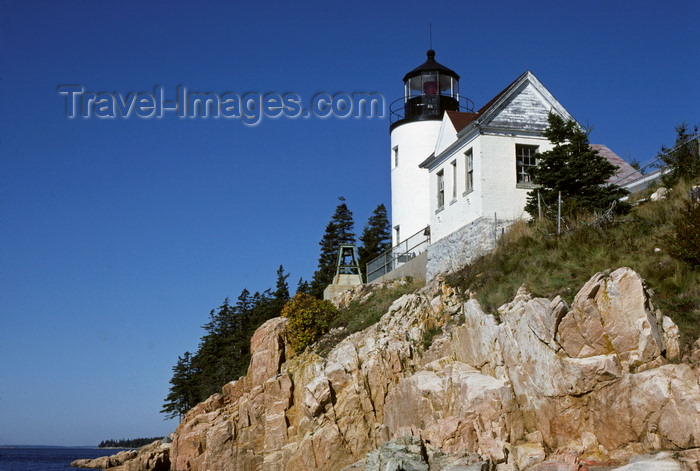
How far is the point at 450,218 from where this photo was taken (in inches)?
1128

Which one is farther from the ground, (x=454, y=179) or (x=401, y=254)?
(x=454, y=179)

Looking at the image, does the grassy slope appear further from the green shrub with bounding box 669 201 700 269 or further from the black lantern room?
the black lantern room

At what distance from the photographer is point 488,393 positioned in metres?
17.1

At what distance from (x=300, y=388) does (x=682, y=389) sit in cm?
1485

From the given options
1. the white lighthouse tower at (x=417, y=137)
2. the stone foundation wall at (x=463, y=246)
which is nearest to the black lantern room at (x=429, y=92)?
the white lighthouse tower at (x=417, y=137)

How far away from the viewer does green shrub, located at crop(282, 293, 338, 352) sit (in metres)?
28.7

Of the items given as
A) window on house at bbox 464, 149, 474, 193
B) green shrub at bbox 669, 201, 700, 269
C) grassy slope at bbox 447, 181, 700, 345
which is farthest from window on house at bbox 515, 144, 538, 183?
green shrub at bbox 669, 201, 700, 269

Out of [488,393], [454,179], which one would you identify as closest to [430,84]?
[454,179]

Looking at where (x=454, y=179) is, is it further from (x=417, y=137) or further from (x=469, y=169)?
(x=417, y=137)

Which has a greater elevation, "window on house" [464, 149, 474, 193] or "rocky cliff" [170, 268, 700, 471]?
"window on house" [464, 149, 474, 193]

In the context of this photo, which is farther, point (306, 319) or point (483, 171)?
point (306, 319)

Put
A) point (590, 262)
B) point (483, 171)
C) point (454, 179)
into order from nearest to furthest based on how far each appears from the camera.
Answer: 1. point (590, 262)
2. point (483, 171)
3. point (454, 179)

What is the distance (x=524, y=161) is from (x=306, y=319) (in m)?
10.4

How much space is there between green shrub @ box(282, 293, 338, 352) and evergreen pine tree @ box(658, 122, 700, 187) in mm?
13586
